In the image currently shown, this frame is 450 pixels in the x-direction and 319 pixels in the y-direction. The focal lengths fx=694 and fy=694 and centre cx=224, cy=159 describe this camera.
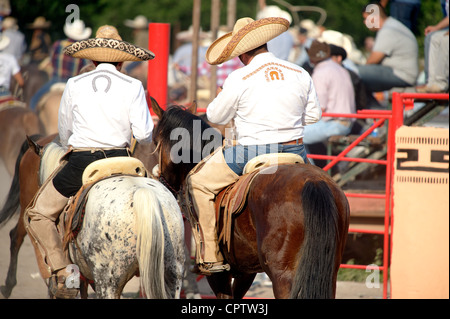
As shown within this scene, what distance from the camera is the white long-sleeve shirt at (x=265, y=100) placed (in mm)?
4902

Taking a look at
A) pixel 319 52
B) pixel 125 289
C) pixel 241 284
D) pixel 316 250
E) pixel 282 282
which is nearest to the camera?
pixel 316 250

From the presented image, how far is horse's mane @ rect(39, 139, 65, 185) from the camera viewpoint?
5.81 meters

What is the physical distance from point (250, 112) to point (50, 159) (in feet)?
6.32

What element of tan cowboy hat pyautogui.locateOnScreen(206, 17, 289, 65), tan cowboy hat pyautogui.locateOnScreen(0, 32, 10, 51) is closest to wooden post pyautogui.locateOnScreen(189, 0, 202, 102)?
tan cowboy hat pyautogui.locateOnScreen(206, 17, 289, 65)

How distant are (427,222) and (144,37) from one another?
15.3m

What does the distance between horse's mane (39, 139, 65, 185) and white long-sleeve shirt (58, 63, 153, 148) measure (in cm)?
75

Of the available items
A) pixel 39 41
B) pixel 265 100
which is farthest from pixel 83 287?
pixel 39 41

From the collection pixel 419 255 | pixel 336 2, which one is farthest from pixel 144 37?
pixel 419 255

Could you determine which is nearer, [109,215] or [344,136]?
[109,215]

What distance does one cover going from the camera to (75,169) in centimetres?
513

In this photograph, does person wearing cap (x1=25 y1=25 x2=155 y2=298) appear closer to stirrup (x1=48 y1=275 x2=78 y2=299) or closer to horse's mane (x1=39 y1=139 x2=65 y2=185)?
stirrup (x1=48 y1=275 x2=78 y2=299)

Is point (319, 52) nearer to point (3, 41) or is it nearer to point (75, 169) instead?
point (75, 169)
